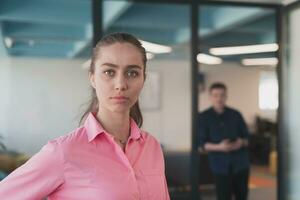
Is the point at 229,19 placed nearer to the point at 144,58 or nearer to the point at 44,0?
the point at 44,0

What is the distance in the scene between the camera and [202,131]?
3904mm

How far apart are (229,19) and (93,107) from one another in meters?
3.11

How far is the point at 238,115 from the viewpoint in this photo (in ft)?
12.8

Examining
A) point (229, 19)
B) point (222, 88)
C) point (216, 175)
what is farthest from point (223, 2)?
point (216, 175)

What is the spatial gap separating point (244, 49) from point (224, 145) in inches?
41.2

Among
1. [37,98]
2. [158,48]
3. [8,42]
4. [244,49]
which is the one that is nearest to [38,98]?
[37,98]

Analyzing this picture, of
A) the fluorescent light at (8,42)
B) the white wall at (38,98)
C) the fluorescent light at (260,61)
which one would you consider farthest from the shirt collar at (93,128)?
the fluorescent light at (260,61)

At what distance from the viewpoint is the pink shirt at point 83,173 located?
107cm

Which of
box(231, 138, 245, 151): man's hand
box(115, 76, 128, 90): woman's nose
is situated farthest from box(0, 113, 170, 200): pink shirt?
box(231, 138, 245, 151): man's hand

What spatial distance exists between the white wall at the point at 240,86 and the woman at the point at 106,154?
274 centimetres

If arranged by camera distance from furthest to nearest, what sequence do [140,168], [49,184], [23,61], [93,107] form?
[23,61] < [93,107] < [140,168] < [49,184]

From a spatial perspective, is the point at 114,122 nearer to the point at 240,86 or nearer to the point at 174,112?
the point at 174,112

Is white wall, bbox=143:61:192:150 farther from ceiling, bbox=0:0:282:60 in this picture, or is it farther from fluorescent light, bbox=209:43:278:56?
fluorescent light, bbox=209:43:278:56

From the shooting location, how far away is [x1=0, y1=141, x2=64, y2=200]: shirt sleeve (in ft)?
3.50
